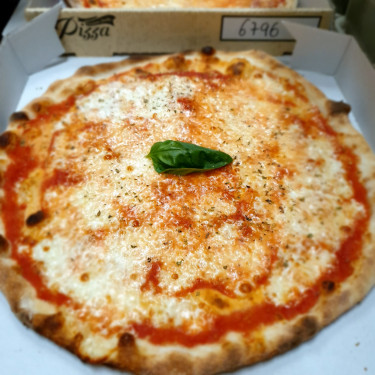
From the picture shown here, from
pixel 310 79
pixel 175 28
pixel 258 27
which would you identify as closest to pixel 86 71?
pixel 175 28

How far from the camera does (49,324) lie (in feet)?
6.03

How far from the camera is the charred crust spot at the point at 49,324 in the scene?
183cm

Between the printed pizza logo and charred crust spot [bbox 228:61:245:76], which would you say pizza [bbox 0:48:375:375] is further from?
the printed pizza logo

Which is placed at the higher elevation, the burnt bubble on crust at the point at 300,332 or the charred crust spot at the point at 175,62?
the charred crust spot at the point at 175,62

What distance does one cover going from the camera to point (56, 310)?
1.91 metres

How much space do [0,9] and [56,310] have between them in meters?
2.96

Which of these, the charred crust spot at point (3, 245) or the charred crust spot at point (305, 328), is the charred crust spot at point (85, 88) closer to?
the charred crust spot at point (3, 245)

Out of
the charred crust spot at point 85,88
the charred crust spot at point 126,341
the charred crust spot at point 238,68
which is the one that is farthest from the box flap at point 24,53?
the charred crust spot at point 126,341

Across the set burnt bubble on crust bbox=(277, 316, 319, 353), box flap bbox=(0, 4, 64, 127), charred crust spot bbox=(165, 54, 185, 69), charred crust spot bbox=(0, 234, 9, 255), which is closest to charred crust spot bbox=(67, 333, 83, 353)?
charred crust spot bbox=(0, 234, 9, 255)

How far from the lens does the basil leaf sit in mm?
2227

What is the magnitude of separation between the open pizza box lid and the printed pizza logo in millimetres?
84

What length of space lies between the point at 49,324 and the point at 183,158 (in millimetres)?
1101

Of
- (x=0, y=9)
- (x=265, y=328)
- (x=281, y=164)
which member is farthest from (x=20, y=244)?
(x=0, y=9)

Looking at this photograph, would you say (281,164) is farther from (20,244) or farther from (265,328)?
(20,244)
